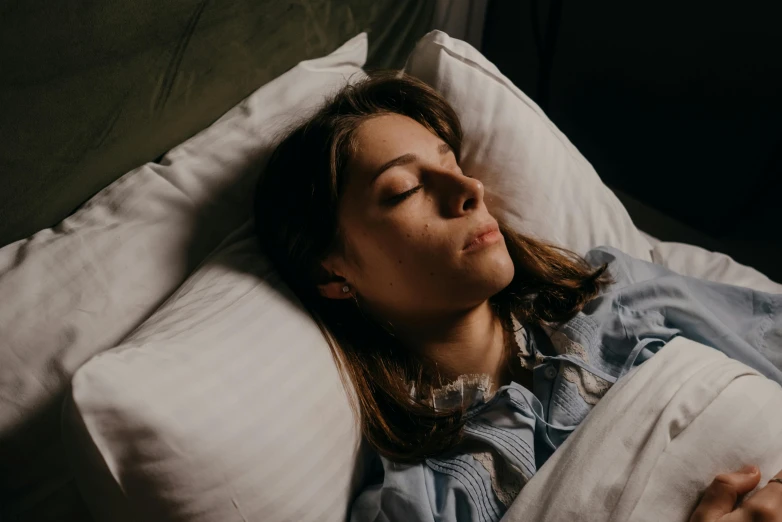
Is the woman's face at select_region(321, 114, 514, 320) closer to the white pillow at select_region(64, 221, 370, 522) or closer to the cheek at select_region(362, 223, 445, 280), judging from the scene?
the cheek at select_region(362, 223, 445, 280)

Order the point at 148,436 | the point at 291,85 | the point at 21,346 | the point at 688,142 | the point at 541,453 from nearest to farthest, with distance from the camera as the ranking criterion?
the point at 148,436 < the point at 21,346 < the point at 541,453 < the point at 291,85 < the point at 688,142

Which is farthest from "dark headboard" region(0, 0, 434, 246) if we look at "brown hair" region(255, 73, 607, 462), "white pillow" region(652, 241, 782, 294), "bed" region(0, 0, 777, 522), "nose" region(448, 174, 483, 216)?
"white pillow" region(652, 241, 782, 294)

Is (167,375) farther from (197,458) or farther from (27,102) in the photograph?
(27,102)

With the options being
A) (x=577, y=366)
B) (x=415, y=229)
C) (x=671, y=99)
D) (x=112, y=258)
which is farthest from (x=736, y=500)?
(x=671, y=99)

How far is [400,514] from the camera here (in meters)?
0.74

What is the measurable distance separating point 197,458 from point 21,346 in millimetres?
257

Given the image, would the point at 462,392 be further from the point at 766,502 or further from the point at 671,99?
the point at 671,99

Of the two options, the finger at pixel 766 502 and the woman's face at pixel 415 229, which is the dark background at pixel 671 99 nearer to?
the woman's face at pixel 415 229

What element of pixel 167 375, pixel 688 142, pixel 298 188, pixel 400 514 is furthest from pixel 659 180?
pixel 167 375

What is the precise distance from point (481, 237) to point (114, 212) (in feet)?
1.58

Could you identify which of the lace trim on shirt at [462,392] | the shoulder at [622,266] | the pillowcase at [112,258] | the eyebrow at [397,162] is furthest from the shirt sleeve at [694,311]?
the pillowcase at [112,258]

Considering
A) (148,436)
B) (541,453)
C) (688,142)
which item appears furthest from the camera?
(688,142)

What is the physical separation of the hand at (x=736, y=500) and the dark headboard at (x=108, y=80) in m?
0.84

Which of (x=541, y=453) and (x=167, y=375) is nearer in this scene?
(x=167, y=375)
